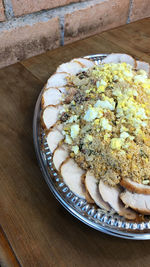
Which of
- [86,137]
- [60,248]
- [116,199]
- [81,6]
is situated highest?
[81,6]

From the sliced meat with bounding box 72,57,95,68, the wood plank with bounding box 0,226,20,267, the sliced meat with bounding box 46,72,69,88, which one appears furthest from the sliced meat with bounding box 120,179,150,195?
the sliced meat with bounding box 72,57,95,68

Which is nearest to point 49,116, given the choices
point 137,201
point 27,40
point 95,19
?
point 137,201

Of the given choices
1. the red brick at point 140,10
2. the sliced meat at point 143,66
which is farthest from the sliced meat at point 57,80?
the red brick at point 140,10

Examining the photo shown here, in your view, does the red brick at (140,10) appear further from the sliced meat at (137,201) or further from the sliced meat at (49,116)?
the sliced meat at (137,201)

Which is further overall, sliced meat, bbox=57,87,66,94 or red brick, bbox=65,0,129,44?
red brick, bbox=65,0,129,44

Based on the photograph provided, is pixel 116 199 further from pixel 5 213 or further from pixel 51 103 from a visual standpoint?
pixel 51 103

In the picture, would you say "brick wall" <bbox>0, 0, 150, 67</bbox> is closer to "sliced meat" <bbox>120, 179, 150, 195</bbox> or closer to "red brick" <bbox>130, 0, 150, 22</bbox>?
"red brick" <bbox>130, 0, 150, 22</bbox>

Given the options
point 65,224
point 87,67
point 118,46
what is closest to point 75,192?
point 65,224
